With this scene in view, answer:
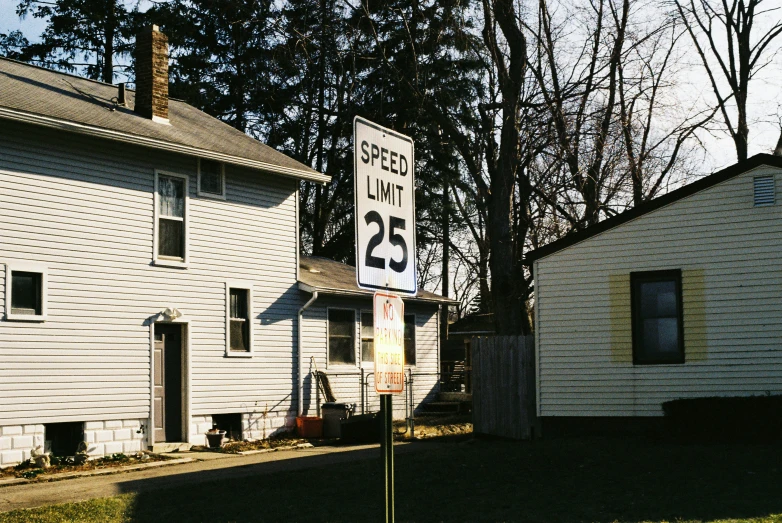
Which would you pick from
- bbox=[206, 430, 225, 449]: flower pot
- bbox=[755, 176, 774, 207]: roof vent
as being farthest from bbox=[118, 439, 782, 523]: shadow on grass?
bbox=[755, 176, 774, 207]: roof vent

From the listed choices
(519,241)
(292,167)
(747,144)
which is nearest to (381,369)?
(292,167)

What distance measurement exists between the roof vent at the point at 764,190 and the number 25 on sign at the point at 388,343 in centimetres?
1432

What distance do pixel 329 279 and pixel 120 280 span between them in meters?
7.49

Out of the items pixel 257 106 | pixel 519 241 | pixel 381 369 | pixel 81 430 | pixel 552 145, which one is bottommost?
pixel 81 430

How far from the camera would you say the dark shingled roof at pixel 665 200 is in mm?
18625

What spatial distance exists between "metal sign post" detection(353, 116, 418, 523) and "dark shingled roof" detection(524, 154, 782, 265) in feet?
46.1

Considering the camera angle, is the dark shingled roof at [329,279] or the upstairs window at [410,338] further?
the upstairs window at [410,338]

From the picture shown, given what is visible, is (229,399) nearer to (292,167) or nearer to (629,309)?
(292,167)

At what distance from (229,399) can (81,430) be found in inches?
157

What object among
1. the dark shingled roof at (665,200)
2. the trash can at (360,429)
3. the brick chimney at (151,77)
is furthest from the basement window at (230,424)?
the dark shingled roof at (665,200)

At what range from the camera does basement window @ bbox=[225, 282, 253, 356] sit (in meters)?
22.7

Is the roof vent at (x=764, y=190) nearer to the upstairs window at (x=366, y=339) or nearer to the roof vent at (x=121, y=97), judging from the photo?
the upstairs window at (x=366, y=339)

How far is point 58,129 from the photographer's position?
61.5ft

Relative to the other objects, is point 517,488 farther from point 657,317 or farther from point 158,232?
point 158,232
